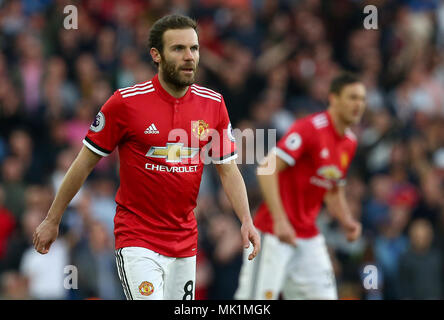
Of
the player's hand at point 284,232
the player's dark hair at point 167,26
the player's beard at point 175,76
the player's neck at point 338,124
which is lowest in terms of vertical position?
the player's hand at point 284,232

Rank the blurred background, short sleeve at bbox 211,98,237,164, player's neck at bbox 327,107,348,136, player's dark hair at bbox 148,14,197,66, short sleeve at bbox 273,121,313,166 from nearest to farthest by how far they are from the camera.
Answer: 1. player's dark hair at bbox 148,14,197,66
2. short sleeve at bbox 211,98,237,164
3. short sleeve at bbox 273,121,313,166
4. player's neck at bbox 327,107,348,136
5. the blurred background

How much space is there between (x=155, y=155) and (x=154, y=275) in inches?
34.5

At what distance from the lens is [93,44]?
13.6 meters

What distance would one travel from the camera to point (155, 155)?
19.5 feet

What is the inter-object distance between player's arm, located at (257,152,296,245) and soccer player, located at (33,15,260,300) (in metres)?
1.77

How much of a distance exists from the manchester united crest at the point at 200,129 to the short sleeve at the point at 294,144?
2183 mm

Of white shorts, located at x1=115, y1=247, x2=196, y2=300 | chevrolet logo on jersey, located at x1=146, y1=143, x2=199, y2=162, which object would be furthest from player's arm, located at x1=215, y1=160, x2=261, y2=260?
white shorts, located at x1=115, y1=247, x2=196, y2=300

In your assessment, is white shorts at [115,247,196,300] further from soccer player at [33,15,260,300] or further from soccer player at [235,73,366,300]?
soccer player at [235,73,366,300]

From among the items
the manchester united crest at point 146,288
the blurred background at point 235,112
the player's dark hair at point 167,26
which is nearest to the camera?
the manchester united crest at point 146,288

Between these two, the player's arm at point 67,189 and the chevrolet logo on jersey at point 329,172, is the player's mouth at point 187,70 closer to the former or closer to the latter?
the player's arm at point 67,189

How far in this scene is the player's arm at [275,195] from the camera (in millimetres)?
7820

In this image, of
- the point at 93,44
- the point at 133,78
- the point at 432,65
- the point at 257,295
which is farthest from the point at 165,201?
the point at 432,65

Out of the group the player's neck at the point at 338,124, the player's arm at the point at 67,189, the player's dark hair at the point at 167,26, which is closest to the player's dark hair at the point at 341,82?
the player's neck at the point at 338,124

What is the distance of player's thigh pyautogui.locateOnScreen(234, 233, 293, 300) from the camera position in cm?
816
